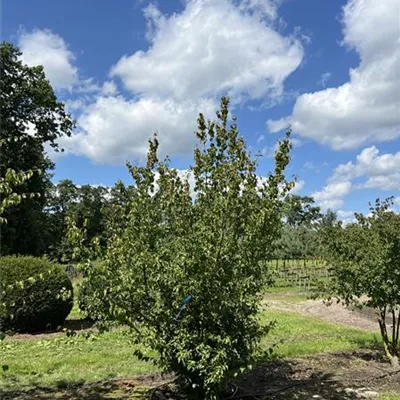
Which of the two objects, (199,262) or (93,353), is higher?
(199,262)

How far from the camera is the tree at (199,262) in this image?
15.2ft

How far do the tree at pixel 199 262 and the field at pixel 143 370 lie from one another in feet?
1.60

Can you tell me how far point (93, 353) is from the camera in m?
8.65

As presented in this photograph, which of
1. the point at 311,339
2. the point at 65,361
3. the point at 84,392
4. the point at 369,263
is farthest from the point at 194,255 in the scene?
the point at 311,339

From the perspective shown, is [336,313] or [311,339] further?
[336,313]

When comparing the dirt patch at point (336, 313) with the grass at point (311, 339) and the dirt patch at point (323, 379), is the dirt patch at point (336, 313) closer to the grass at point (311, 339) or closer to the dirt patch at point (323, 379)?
the grass at point (311, 339)

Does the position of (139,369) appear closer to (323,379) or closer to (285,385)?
(285,385)

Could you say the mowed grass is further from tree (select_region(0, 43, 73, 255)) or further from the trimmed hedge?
tree (select_region(0, 43, 73, 255))

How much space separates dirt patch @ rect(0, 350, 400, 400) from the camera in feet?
19.6

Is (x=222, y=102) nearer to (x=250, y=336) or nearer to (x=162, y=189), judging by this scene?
(x=162, y=189)

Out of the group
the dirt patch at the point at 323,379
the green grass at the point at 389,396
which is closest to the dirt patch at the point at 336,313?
the dirt patch at the point at 323,379

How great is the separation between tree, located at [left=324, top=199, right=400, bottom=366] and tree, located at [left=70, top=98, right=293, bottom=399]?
3.11 metres

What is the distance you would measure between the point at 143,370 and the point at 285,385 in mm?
2250

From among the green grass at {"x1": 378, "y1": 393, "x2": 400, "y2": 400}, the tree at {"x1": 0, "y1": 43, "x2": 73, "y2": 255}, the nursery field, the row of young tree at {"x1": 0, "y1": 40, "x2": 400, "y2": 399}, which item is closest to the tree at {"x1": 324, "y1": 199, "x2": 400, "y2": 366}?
the nursery field
